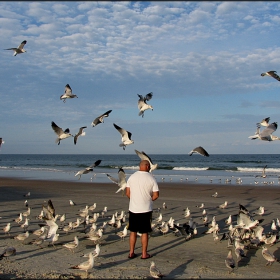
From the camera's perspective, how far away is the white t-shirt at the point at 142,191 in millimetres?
7031

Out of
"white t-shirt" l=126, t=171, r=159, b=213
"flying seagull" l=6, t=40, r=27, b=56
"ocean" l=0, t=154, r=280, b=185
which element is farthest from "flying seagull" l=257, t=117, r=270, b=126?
"ocean" l=0, t=154, r=280, b=185

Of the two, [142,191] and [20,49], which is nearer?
[142,191]

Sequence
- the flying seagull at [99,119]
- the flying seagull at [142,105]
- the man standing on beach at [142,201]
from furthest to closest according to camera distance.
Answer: the flying seagull at [142,105] → the flying seagull at [99,119] → the man standing on beach at [142,201]

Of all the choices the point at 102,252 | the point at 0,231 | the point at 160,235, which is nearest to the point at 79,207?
the point at 0,231

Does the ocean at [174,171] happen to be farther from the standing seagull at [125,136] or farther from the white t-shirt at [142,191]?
the white t-shirt at [142,191]

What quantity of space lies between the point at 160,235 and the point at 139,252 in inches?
68.5

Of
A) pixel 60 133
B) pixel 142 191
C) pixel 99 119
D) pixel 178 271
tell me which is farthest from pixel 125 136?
pixel 178 271

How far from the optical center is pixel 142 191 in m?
7.02

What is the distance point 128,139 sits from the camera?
12242 millimetres

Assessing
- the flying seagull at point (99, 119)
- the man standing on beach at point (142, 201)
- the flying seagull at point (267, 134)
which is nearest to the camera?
the man standing on beach at point (142, 201)

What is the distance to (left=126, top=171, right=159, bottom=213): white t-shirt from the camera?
703 centimetres

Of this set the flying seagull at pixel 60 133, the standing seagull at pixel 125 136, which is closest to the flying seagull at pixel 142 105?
the standing seagull at pixel 125 136

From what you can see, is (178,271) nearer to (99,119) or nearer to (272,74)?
(99,119)

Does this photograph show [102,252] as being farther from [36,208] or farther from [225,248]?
[36,208]
